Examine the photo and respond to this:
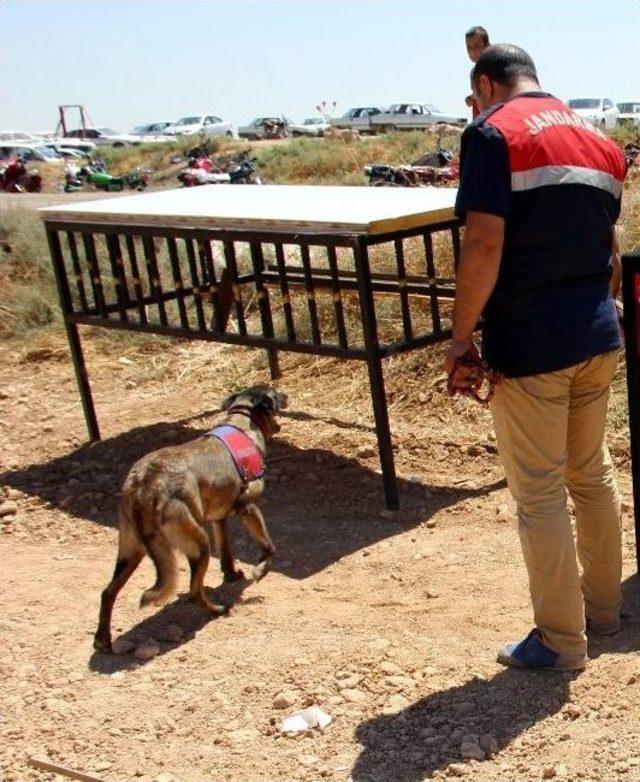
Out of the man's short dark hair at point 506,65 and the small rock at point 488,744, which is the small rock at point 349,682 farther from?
the man's short dark hair at point 506,65

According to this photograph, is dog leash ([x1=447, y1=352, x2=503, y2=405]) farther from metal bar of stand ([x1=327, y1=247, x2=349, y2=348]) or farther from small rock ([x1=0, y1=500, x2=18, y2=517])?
small rock ([x1=0, y1=500, x2=18, y2=517])

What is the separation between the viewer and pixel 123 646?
14.4ft

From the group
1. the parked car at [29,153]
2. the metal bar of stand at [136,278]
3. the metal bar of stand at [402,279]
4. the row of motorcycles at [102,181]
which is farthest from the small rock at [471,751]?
the parked car at [29,153]

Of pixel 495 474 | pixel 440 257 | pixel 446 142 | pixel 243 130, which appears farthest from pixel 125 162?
pixel 495 474

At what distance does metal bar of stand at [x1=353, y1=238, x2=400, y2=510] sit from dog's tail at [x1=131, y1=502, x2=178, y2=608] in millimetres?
1425

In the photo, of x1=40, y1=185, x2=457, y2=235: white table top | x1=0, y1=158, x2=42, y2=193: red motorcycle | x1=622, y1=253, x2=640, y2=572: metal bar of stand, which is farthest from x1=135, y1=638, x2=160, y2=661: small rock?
x1=0, y1=158, x2=42, y2=193: red motorcycle

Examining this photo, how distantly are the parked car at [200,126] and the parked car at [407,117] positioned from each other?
327 inches

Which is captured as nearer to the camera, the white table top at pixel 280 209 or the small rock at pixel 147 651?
the small rock at pixel 147 651

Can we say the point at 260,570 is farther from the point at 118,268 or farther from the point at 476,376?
the point at 118,268

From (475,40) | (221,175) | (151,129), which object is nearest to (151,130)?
(151,129)

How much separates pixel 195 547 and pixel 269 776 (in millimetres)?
1227

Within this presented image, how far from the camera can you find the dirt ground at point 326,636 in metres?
3.39

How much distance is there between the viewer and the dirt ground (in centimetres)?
339

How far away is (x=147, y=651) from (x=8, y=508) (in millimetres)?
2209
